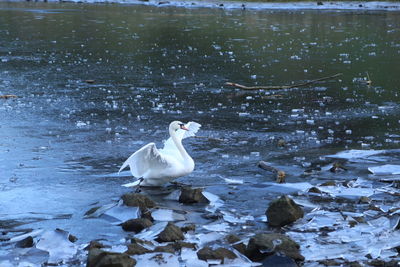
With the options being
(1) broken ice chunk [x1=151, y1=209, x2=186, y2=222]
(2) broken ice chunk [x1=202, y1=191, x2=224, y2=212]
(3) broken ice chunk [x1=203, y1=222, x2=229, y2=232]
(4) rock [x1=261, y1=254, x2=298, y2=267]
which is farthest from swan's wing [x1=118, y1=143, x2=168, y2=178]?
(4) rock [x1=261, y1=254, x2=298, y2=267]

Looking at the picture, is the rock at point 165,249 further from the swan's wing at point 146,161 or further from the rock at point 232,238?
the swan's wing at point 146,161

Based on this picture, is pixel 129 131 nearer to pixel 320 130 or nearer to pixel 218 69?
pixel 320 130

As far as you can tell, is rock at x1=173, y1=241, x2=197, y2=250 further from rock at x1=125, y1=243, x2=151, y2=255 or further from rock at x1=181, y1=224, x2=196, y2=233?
rock at x1=181, y1=224, x2=196, y2=233

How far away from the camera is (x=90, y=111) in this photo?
14.3m

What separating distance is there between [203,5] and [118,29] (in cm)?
1970

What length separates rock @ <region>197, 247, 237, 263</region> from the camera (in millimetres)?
6898

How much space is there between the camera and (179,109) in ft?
47.9

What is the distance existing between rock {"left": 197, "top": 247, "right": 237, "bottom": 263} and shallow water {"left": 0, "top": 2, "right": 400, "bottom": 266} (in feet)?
3.88

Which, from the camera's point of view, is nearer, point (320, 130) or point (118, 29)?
point (320, 130)

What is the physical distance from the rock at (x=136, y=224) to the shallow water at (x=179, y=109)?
10 centimetres

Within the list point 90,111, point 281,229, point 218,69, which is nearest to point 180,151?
point 281,229

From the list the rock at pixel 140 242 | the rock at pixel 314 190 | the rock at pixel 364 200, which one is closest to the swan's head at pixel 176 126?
the rock at pixel 314 190

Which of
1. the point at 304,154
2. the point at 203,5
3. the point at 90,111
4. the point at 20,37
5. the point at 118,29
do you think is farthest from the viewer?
the point at 203,5

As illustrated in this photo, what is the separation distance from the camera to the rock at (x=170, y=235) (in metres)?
7.36
